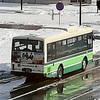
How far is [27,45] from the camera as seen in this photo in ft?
72.3

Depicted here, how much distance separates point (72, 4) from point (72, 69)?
48.3 m

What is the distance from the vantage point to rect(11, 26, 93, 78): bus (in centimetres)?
2184

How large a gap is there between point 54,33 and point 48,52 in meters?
1.39

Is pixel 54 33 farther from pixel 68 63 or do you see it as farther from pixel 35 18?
pixel 35 18

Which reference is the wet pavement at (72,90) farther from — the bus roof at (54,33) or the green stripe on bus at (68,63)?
the bus roof at (54,33)

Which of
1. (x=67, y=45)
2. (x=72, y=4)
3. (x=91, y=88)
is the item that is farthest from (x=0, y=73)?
(x=72, y=4)

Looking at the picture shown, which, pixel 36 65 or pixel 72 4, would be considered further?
pixel 72 4

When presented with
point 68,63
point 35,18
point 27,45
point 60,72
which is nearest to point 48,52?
point 27,45

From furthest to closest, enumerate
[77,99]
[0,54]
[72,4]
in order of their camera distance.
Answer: [72,4]
[0,54]
[77,99]

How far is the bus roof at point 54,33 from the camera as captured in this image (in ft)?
72.7

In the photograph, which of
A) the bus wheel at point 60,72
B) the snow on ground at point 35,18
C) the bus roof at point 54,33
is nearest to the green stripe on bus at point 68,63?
the bus wheel at point 60,72

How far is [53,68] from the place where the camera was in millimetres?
22625

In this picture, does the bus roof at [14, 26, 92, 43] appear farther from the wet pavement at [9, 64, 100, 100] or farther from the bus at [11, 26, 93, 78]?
the wet pavement at [9, 64, 100, 100]

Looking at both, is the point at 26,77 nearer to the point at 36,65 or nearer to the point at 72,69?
the point at 36,65
